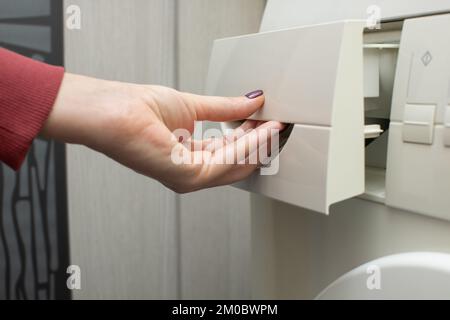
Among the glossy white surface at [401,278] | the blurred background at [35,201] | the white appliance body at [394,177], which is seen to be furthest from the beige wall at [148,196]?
the glossy white surface at [401,278]

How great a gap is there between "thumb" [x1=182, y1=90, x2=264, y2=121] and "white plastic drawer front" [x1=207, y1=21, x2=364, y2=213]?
0.04 ft

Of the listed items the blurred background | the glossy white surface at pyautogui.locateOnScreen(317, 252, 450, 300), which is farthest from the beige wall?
the glossy white surface at pyautogui.locateOnScreen(317, 252, 450, 300)

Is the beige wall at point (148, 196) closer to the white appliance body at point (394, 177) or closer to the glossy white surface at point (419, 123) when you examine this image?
the white appliance body at point (394, 177)

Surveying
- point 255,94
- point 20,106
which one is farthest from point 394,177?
point 20,106

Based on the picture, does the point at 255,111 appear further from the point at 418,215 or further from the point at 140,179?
the point at 140,179

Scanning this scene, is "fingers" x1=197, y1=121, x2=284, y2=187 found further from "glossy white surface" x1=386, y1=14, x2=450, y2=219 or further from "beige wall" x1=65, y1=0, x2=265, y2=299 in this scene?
"beige wall" x1=65, y1=0, x2=265, y2=299

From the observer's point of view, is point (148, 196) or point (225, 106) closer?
point (225, 106)

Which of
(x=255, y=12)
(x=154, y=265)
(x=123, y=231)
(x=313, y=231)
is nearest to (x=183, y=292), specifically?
(x=154, y=265)

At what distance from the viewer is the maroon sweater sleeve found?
39 cm

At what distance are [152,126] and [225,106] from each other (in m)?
0.09

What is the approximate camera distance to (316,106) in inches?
15.0

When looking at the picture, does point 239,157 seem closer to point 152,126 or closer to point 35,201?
point 152,126

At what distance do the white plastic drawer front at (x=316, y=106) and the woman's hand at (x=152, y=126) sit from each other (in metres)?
0.03

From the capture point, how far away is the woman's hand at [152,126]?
40 cm
